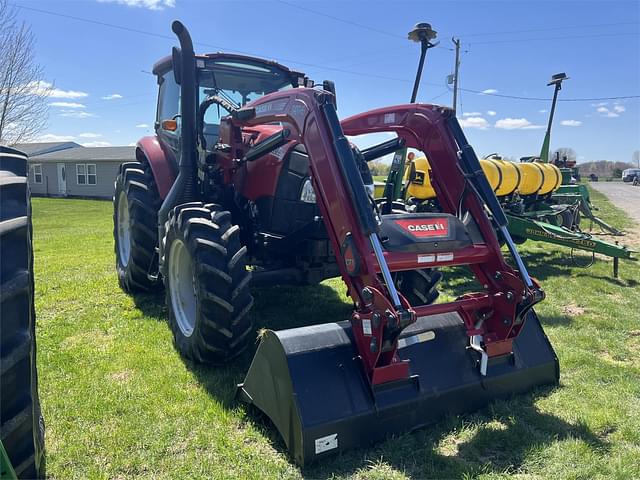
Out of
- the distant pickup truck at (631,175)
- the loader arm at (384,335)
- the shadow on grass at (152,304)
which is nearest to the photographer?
the loader arm at (384,335)

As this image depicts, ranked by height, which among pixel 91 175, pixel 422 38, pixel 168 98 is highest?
pixel 422 38

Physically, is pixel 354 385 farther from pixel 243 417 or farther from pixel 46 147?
pixel 46 147

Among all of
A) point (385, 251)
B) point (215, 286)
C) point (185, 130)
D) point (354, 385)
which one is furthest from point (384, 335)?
point (185, 130)

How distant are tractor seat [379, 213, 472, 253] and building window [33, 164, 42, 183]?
36.6 meters

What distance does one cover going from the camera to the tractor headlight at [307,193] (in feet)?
14.2

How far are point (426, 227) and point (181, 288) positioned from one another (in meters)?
2.20

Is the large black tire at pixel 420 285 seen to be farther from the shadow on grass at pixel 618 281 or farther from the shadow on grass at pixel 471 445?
the shadow on grass at pixel 618 281

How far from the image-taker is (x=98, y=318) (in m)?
5.32

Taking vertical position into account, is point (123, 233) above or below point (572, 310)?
above

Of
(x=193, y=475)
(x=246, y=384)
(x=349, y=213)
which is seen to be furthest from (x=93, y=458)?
(x=349, y=213)

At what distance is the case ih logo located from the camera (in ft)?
10.9

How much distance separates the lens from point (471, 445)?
2961mm

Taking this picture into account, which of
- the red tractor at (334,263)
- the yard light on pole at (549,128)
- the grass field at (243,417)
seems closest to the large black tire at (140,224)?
the grass field at (243,417)

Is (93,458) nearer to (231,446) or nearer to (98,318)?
(231,446)
